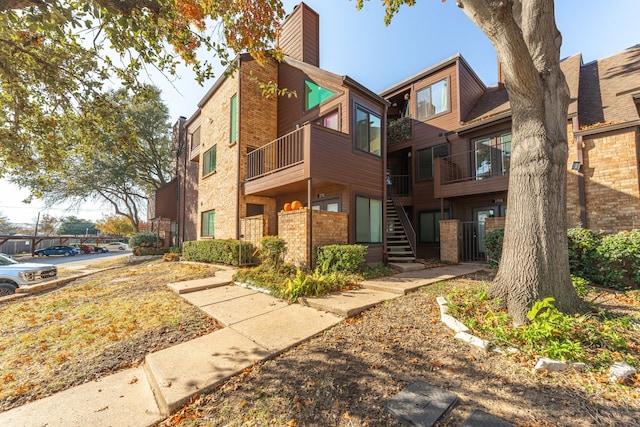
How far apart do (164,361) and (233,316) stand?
1.55 meters

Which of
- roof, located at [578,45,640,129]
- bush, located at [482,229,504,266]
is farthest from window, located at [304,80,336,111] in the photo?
roof, located at [578,45,640,129]

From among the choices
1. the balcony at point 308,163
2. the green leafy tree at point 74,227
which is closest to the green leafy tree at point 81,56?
the balcony at point 308,163

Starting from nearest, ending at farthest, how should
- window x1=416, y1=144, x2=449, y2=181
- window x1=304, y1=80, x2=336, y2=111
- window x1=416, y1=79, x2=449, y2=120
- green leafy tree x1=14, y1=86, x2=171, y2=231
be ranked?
window x1=304, y1=80, x2=336, y2=111 < window x1=416, y1=144, x2=449, y2=181 < window x1=416, y1=79, x2=449, y2=120 < green leafy tree x1=14, y1=86, x2=171, y2=231

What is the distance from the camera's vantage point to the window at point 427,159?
13.0 metres

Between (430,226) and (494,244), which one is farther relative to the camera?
Result: (430,226)

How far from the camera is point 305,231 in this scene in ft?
24.9

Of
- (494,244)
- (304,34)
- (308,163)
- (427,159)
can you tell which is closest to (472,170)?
(427,159)

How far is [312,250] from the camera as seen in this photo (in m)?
7.62

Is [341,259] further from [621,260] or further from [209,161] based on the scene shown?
[209,161]

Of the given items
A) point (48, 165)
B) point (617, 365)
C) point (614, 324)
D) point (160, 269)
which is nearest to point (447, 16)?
point (614, 324)

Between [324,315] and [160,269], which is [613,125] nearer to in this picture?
[324,315]

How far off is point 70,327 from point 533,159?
7982 mm

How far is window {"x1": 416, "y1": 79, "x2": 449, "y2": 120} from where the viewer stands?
13102mm

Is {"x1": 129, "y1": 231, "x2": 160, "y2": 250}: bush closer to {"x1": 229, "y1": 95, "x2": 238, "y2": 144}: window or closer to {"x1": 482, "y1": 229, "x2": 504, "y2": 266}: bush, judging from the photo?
{"x1": 229, "y1": 95, "x2": 238, "y2": 144}: window
